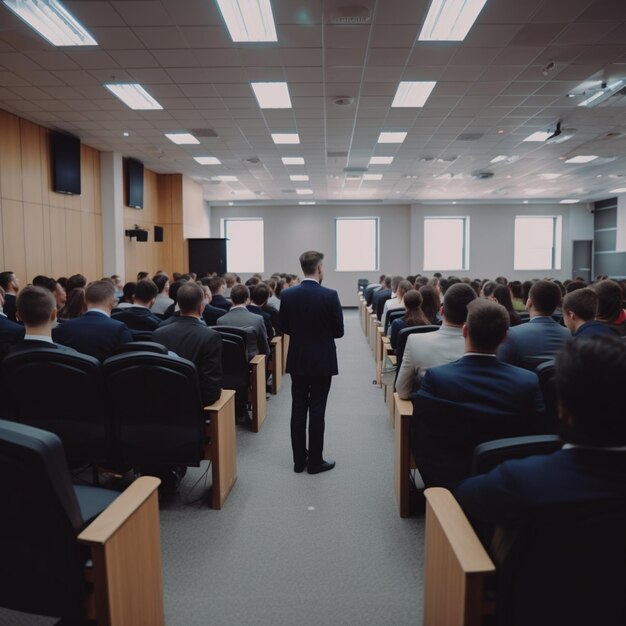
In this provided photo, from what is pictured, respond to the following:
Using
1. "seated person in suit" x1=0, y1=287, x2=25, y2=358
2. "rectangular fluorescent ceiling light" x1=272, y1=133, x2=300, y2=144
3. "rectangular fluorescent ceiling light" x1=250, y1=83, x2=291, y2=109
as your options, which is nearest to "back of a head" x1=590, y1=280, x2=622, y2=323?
"seated person in suit" x1=0, y1=287, x2=25, y2=358

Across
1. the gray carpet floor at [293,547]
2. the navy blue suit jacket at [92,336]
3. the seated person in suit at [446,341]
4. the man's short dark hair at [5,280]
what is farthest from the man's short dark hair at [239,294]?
the man's short dark hair at [5,280]

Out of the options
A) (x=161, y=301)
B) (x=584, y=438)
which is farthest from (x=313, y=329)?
(x=161, y=301)

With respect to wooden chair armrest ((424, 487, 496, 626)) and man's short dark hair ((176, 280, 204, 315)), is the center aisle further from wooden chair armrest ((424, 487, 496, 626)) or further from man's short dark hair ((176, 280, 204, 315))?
man's short dark hair ((176, 280, 204, 315))

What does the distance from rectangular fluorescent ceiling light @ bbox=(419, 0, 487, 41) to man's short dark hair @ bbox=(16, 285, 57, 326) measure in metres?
4.30

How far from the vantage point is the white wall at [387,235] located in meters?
18.8

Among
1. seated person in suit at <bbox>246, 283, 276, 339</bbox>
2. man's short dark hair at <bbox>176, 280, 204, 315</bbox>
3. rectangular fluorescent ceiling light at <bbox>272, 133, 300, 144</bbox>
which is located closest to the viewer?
man's short dark hair at <bbox>176, 280, 204, 315</bbox>

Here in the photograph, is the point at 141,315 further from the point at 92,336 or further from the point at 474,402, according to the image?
the point at 474,402

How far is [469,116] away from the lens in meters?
8.16

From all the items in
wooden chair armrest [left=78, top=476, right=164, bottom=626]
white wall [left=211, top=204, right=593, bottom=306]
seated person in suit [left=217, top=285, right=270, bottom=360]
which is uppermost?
white wall [left=211, top=204, right=593, bottom=306]

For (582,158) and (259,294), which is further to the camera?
(582,158)

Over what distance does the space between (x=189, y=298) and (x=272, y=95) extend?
498cm

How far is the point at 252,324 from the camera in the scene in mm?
4859

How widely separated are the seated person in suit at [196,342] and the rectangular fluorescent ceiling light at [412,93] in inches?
193

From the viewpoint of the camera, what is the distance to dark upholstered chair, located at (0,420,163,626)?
4.40ft
